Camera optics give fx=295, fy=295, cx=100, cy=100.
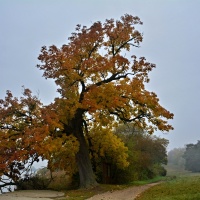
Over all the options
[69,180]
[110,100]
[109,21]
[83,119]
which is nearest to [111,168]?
[69,180]

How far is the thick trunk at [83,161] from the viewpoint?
1873cm

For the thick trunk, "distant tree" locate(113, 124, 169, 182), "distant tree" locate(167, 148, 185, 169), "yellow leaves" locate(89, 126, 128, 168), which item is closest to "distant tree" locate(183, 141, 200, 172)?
"distant tree" locate(167, 148, 185, 169)

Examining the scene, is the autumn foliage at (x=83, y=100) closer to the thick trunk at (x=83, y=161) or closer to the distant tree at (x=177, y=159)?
the thick trunk at (x=83, y=161)

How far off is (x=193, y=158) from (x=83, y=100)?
32.8 meters

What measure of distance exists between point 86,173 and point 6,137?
5501 mm

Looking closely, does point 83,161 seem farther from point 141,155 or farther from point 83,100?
point 141,155

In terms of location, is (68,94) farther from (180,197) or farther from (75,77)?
(180,197)

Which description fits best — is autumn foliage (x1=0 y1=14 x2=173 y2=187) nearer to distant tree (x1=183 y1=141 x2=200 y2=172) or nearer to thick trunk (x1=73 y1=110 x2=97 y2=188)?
thick trunk (x1=73 y1=110 x2=97 y2=188)

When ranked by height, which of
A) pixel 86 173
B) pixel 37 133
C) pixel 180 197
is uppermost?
pixel 37 133

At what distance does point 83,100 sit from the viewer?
17.9 m

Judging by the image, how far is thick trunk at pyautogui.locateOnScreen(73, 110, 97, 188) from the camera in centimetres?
1873

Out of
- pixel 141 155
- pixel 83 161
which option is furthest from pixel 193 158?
pixel 83 161

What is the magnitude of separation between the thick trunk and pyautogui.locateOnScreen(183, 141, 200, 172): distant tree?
28.4m

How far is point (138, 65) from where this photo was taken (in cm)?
1936
